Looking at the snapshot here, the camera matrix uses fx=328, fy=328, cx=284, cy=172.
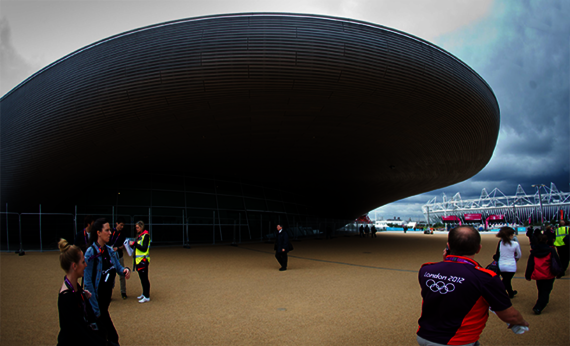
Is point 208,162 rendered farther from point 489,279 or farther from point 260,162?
point 489,279

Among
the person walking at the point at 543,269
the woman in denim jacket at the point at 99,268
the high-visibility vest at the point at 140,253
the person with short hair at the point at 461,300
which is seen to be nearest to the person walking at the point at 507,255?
the person walking at the point at 543,269

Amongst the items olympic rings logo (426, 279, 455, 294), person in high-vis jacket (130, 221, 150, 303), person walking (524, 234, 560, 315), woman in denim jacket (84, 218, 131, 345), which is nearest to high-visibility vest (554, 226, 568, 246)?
person walking (524, 234, 560, 315)

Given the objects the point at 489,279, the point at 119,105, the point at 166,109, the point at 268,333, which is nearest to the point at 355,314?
the point at 268,333

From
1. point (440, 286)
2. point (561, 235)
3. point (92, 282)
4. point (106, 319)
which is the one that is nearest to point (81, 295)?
point (106, 319)

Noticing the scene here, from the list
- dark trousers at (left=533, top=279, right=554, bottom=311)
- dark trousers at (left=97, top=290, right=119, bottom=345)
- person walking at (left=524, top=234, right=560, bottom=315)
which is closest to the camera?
dark trousers at (left=97, top=290, right=119, bottom=345)

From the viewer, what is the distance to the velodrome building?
10508 millimetres

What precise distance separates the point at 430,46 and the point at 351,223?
2756 cm

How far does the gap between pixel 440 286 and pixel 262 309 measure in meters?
4.01

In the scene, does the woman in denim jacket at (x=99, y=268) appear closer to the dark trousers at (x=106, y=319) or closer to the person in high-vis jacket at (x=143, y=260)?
the dark trousers at (x=106, y=319)

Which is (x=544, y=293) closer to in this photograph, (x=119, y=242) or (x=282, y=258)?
(x=282, y=258)

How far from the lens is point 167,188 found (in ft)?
70.2

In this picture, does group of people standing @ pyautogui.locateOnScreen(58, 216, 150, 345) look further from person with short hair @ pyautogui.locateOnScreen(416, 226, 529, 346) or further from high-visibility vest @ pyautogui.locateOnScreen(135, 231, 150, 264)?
person with short hair @ pyautogui.locateOnScreen(416, 226, 529, 346)

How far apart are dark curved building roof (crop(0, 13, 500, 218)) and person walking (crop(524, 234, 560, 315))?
7500 millimetres

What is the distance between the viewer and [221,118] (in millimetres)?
13477
